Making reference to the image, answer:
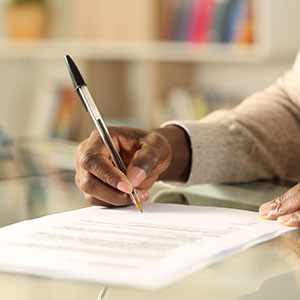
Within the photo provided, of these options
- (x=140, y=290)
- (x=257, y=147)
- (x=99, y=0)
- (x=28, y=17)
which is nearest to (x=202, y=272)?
(x=140, y=290)

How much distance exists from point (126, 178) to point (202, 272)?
0.88ft

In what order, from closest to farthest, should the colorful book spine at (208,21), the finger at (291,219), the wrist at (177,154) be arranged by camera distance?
the finger at (291,219) → the wrist at (177,154) → the colorful book spine at (208,21)

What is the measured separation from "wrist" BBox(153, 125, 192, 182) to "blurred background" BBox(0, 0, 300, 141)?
1596mm

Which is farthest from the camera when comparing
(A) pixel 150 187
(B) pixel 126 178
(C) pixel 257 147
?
(C) pixel 257 147

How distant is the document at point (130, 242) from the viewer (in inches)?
21.3

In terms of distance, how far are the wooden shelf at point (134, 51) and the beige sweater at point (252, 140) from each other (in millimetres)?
1443

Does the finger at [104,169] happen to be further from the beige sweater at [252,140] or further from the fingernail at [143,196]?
the beige sweater at [252,140]

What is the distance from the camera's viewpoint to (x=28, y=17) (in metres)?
3.24

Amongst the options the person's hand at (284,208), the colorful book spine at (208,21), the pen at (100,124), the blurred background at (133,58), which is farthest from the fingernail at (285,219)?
the colorful book spine at (208,21)

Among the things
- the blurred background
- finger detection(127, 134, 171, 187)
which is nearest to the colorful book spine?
the blurred background

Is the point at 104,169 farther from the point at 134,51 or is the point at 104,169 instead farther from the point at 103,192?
the point at 134,51

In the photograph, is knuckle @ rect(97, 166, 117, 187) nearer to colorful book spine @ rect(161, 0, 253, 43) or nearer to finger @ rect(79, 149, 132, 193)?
finger @ rect(79, 149, 132, 193)

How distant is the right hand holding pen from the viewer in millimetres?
808

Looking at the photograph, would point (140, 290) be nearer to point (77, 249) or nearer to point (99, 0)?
point (77, 249)
